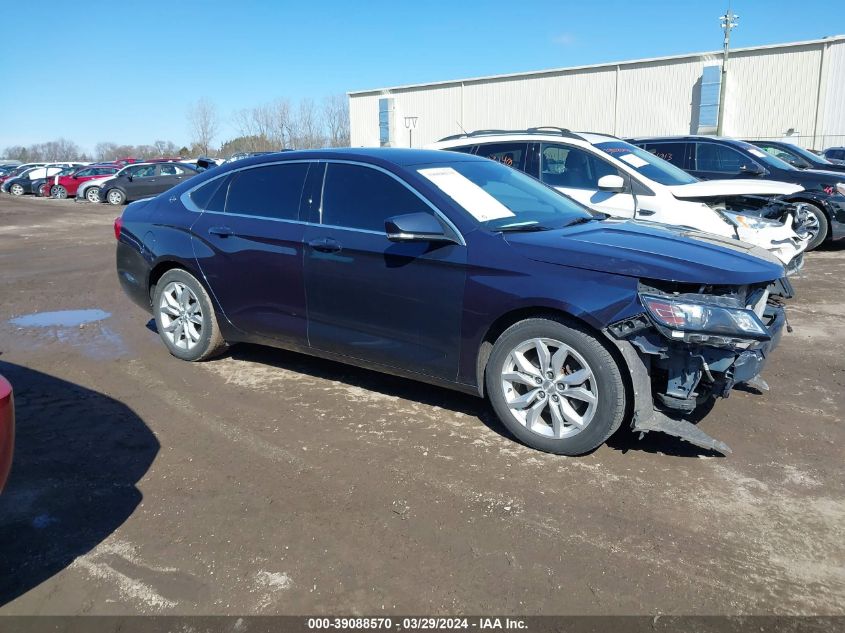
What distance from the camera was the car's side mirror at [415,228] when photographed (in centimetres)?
414

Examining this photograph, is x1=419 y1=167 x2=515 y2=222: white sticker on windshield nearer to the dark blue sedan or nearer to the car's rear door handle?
the dark blue sedan

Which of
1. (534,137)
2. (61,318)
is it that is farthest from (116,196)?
(534,137)

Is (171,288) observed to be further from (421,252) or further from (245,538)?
(245,538)

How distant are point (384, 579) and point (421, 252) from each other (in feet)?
6.63

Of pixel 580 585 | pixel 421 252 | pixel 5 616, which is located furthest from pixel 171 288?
pixel 580 585

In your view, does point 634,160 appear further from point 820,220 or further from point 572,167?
point 820,220

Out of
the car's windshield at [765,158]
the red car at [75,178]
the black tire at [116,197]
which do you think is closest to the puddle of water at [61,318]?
the car's windshield at [765,158]

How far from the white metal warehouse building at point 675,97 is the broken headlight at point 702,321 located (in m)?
33.2

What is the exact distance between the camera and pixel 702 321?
3.57 metres

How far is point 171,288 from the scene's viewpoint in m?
5.82

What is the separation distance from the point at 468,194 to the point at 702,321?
1.67m

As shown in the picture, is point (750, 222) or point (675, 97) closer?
point (750, 222)

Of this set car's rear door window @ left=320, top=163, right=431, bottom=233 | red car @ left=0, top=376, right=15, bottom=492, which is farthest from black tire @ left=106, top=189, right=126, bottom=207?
red car @ left=0, top=376, right=15, bottom=492

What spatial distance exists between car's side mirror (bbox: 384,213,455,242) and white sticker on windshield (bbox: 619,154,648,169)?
4600 mm
